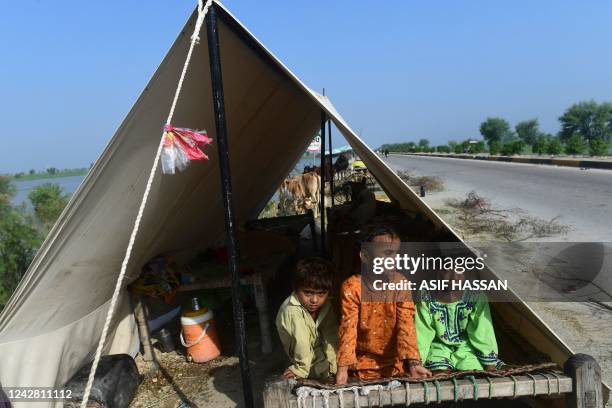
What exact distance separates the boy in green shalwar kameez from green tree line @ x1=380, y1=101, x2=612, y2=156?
2110cm

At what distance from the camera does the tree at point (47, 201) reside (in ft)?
27.5

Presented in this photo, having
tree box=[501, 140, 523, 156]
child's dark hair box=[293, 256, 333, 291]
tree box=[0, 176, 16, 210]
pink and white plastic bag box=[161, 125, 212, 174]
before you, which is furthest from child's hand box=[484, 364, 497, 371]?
tree box=[501, 140, 523, 156]

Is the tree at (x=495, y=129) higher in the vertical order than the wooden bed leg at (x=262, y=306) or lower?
higher

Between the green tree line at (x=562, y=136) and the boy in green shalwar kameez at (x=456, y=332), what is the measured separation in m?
21.1

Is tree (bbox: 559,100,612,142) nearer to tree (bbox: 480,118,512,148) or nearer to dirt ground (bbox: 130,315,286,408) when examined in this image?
tree (bbox: 480,118,512,148)

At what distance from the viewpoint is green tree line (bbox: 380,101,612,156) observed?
72.1 feet

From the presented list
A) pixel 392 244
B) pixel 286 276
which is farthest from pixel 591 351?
pixel 286 276

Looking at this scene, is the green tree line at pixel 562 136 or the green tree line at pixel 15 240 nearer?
the green tree line at pixel 15 240

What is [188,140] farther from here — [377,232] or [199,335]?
[199,335]

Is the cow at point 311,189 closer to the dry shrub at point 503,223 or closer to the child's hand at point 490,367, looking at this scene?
the dry shrub at point 503,223

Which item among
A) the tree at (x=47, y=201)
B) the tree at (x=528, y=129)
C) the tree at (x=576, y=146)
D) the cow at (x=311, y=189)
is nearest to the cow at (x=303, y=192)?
the cow at (x=311, y=189)

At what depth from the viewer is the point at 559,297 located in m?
4.17

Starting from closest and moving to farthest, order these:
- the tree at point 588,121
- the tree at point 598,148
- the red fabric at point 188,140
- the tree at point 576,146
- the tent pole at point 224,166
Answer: the tent pole at point 224,166
the red fabric at point 188,140
the tree at point 598,148
the tree at point 576,146
the tree at point 588,121

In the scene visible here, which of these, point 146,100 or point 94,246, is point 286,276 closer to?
point 94,246
